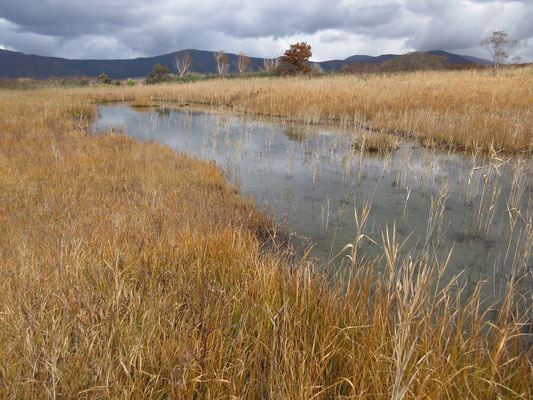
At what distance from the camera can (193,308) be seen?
2.00 m

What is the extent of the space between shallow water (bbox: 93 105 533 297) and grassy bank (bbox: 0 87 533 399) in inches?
18.8

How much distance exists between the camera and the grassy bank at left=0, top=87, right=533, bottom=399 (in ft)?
4.69

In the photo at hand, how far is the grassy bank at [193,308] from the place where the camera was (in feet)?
4.69

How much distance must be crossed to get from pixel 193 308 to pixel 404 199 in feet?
14.0

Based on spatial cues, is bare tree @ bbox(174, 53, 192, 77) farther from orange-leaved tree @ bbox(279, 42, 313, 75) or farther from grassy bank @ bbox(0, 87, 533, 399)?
grassy bank @ bbox(0, 87, 533, 399)

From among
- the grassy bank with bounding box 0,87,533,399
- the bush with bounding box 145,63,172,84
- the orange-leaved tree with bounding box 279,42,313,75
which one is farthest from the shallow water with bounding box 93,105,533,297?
the bush with bounding box 145,63,172,84

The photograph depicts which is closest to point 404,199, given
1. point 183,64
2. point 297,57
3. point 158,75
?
point 297,57

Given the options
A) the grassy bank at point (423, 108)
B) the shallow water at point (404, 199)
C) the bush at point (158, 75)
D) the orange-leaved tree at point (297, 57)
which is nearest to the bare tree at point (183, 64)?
the bush at point (158, 75)

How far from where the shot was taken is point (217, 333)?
1.75 meters

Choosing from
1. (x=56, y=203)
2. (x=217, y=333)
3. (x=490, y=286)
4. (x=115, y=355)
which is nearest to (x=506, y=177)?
(x=490, y=286)

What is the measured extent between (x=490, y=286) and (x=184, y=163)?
214 inches

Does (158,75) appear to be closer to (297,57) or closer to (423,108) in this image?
(297,57)

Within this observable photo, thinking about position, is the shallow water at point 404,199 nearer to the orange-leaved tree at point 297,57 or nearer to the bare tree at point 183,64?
the orange-leaved tree at point 297,57

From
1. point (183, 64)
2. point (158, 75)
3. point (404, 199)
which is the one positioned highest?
point (183, 64)
